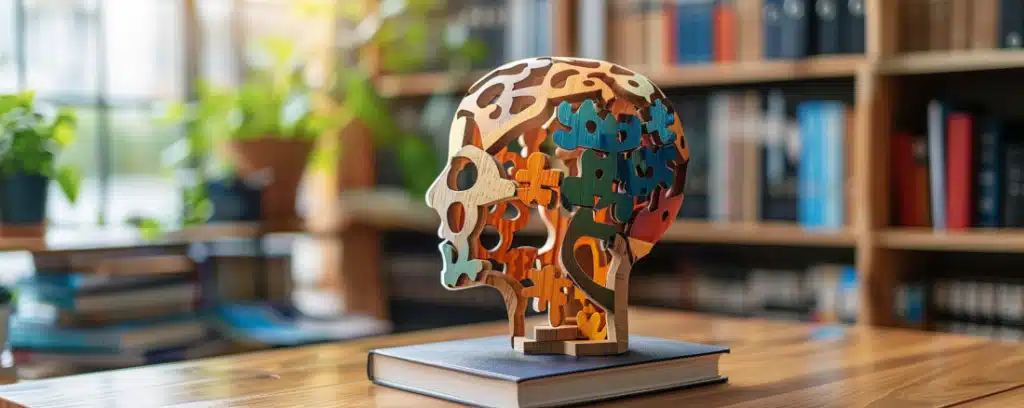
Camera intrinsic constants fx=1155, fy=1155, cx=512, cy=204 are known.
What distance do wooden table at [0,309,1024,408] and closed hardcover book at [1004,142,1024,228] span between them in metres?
0.82

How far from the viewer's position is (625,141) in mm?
1142

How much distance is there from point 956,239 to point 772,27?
0.61 meters

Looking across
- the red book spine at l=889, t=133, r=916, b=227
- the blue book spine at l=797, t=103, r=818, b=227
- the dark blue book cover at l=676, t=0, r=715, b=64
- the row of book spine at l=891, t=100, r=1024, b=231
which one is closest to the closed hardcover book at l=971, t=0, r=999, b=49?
the row of book spine at l=891, t=100, r=1024, b=231

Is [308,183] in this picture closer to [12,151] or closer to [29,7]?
[29,7]

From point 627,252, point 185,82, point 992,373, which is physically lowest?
point 992,373

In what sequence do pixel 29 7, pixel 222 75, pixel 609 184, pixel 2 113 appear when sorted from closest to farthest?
1. pixel 609 184
2. pixel 2 113
3. pixel 29 7
4. pixel 222 75

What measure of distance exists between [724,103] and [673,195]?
1563mm

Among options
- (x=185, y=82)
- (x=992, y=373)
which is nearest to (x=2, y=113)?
(x=185, y=82)

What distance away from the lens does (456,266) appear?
1158 millimetres

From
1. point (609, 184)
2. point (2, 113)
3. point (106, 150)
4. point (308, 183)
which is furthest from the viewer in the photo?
point (308, 183)

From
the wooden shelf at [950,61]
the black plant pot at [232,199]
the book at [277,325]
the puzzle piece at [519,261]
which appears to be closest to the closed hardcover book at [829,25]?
the wooden shelf at [950,61]

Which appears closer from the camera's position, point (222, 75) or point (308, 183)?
point (222, 75)

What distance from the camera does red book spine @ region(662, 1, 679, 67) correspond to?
2758 mm

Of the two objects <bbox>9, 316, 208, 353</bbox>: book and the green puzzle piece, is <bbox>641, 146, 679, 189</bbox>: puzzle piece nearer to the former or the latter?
the green puzzle piece
